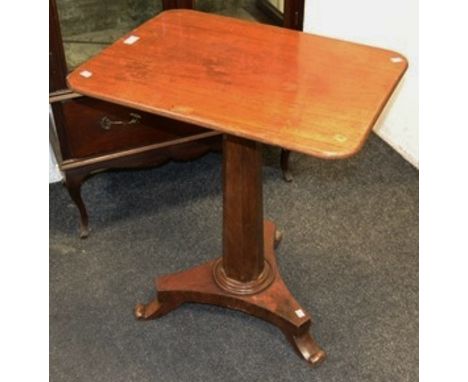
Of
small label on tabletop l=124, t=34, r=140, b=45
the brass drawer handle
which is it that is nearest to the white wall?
the brass drawer handle

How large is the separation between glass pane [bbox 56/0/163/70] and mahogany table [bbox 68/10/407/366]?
0.91 ft

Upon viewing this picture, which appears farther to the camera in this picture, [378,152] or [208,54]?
[378,152]

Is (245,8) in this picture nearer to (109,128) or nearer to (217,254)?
(109,128)

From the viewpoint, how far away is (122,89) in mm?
1369

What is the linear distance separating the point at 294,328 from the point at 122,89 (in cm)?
88

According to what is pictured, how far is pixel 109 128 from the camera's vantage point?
2.09m

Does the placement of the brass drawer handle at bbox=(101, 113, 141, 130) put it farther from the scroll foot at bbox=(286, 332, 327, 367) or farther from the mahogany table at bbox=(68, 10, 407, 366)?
the scroll foot at bbox=(286, 332, 327, 367)

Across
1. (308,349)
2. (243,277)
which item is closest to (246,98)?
(243,277)

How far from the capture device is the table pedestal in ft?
5.53

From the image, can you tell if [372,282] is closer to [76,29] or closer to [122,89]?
[122,89]

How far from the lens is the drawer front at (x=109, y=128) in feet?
6.65

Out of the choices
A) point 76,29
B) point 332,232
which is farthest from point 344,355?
point 76,29

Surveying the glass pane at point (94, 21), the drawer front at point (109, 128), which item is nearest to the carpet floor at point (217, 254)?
the drawer front at point (109, 128)

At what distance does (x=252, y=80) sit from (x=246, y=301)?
0.75 meters
